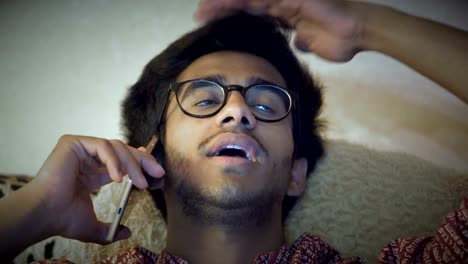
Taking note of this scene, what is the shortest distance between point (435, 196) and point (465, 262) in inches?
19.1

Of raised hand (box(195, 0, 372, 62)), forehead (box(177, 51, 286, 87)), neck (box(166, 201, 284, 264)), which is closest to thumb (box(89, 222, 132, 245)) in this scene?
neck (box(166, 201, 284, 264))

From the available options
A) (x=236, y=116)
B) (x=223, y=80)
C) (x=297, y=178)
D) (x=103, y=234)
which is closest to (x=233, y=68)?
(x=223, y=80)

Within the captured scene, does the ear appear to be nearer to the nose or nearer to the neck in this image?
the neck

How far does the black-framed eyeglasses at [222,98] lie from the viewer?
1005 mm

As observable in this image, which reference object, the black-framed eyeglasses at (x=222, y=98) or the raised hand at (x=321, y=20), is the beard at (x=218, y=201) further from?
the raised hand at (x=321, y=20)

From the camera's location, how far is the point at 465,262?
0.74 m

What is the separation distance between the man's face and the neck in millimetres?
99

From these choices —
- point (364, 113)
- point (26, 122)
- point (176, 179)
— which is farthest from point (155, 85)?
point (364, 113)

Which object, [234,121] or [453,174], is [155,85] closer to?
[234,121]

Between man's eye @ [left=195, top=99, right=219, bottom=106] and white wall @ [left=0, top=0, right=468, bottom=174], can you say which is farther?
white wall @ [left=0, top=0, right=468, bottom=174]

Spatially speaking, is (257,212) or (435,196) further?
(435,196)

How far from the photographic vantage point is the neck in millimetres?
980

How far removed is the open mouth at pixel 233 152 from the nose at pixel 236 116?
0.06m

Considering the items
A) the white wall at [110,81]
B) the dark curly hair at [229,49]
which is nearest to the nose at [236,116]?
the dark curly hair at [229,49]
